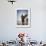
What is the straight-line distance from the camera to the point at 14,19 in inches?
184

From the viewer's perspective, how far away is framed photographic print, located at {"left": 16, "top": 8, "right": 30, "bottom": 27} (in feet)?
15.3

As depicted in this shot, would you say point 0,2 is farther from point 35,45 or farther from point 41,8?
point 35,45

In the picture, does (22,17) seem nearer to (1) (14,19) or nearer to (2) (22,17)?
(2) (22,17)

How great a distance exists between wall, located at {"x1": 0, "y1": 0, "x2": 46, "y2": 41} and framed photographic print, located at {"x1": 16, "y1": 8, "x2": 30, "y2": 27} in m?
0.11

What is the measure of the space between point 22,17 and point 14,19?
11.5 inches

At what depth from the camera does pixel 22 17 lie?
186 inches

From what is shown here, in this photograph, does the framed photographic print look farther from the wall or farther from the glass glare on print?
the wall

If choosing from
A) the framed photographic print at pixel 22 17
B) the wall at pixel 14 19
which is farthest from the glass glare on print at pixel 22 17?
the wall at pixel 14 19

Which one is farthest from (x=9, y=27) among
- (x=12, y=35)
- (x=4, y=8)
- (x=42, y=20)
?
(x=42, y=20)

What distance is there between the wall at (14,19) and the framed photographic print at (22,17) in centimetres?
11

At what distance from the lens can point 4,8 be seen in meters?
4.63

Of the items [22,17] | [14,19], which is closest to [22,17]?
[22,17]

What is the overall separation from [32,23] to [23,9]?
0.59 metres

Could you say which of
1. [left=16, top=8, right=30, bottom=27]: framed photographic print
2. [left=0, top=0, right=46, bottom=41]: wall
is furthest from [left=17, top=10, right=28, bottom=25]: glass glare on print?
[left=0, top=0, right=46, bottom=41]: wall
